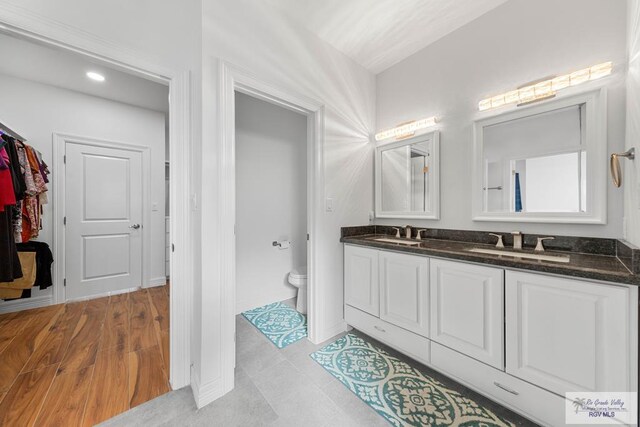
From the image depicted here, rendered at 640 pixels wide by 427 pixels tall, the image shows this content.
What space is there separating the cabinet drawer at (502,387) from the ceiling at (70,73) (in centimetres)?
351

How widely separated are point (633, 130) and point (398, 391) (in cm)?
183

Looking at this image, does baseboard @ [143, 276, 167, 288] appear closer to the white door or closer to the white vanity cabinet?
the white door

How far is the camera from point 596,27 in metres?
1.31

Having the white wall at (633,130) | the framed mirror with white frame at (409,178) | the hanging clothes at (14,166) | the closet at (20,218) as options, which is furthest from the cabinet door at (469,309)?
the hanging clothes at (14,166)

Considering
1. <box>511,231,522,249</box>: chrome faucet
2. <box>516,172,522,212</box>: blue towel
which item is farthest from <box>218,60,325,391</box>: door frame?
<box>511,231,522,249</box>: chrome faucet

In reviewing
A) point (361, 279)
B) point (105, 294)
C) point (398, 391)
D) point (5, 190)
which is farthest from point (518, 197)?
point (105, 294)

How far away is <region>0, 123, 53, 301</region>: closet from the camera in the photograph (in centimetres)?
141

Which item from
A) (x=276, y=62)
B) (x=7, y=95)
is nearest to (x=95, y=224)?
(x=7, y=95)

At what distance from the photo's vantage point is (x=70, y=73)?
7.73ft

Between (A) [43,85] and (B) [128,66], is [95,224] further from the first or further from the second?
(B) [128,66]

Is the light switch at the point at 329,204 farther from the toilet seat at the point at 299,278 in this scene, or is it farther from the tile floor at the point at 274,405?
the tile floor at the point at 274,405

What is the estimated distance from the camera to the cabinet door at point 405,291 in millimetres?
1533

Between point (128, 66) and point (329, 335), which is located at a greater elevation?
point (128, 66)

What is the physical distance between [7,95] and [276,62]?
3077 mm
